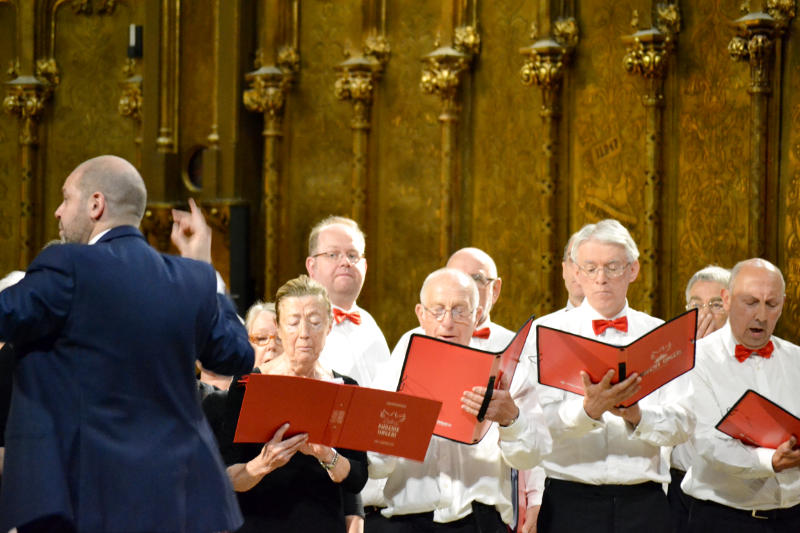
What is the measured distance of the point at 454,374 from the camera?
3.77 meters

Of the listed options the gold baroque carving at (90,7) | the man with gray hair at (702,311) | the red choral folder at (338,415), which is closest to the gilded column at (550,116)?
the man with gray hair at (702,311)

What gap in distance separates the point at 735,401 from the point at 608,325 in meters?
0.57

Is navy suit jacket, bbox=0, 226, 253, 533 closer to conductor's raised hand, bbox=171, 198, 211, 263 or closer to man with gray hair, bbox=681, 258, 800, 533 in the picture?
conductor's raised hand, bbox=171, 198, 211, 263

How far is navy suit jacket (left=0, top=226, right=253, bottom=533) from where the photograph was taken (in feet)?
9.46

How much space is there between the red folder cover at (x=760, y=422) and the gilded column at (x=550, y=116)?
113 inches

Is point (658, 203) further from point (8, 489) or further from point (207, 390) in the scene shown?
point (8, 489)

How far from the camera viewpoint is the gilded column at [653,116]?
6.53m

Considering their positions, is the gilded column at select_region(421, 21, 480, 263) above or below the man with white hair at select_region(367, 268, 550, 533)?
above

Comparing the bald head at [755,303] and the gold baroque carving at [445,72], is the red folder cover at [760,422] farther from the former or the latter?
the gold baroque carving at [445,72]

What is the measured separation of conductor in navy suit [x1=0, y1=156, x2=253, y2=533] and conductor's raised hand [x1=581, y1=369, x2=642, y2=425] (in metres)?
1.27

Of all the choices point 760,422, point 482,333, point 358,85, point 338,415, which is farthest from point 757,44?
point 338,415

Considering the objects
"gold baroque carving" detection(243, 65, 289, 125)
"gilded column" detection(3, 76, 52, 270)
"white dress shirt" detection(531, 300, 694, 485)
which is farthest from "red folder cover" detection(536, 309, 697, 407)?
"gilded column" detection(3, 76, 52, 270)

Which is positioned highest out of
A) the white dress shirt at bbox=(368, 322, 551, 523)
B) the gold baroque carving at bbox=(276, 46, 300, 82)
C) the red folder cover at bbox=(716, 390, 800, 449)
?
the gold baroque carving at bbox=(276, 46, 300, 82)

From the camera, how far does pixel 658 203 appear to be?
260 inches
